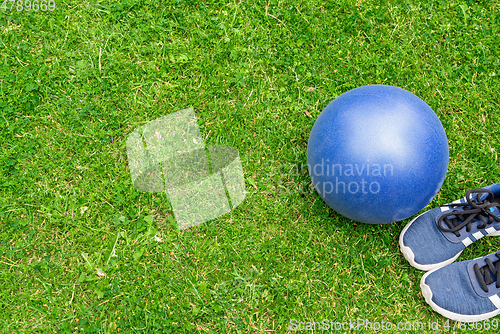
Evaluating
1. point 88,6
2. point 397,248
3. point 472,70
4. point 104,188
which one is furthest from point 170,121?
point 472,70

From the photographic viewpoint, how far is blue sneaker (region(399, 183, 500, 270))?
10.0 ft

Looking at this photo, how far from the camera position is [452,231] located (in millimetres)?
3104

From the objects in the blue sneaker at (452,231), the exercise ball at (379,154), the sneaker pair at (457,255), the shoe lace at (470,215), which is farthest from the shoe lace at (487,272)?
the exercise ball at (379,154)

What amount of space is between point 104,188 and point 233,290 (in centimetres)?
149

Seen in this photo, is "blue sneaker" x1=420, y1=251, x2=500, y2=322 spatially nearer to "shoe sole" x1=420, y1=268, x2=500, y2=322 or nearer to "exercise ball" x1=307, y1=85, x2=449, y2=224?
"shoe sole" x1=420, y1=268, x2=500, y2=322

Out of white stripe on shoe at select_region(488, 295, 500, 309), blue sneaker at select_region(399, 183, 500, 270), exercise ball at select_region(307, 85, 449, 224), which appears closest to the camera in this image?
exercise ball at select_region(307, 85, 449, 224)

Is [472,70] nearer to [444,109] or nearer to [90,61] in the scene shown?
[444,109]

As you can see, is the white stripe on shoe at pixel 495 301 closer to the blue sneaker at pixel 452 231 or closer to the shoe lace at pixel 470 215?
the blue sneaker at pixel 452 231

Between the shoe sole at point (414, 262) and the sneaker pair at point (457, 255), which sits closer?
the sneaker pair at point (457, 255)

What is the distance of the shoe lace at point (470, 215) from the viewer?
3033 mm

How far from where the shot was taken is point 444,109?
12.0ft

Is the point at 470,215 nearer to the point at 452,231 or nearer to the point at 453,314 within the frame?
the point at 452,231

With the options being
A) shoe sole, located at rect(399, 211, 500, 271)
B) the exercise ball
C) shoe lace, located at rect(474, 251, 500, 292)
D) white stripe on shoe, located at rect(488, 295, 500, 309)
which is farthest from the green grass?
the exercise ball

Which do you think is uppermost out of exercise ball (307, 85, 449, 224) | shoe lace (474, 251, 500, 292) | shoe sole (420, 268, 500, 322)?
exercise ball (307, 85, 449, 224)
